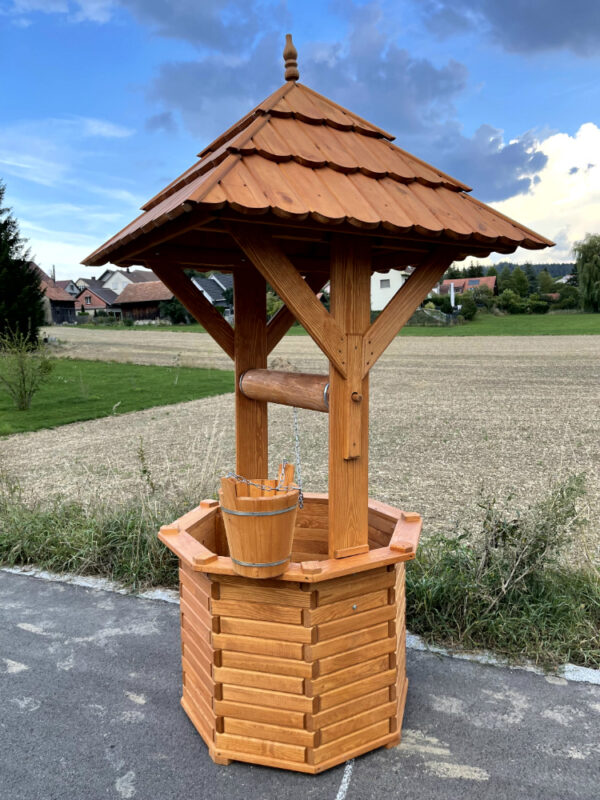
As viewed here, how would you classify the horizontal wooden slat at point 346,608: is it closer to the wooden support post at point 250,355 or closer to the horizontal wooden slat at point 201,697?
the horizontal wooden slat at point 201,697

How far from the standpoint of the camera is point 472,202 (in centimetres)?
271

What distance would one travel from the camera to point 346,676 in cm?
242

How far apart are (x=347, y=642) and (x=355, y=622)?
0.08m

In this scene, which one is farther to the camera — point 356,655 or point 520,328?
point 520,328

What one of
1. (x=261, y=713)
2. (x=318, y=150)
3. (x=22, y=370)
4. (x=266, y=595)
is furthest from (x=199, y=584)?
(x=22, y=370)

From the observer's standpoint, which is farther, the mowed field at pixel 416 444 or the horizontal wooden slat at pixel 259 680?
the mowed field at pixel 416 444

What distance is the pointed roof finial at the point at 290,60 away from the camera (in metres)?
2.81

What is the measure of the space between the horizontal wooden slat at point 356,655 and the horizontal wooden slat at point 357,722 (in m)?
0.23

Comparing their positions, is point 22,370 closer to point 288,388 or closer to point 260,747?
point 288,388

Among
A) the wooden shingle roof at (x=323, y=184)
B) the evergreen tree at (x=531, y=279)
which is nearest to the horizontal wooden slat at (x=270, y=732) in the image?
the wooden shingle roof at (x=323, y=184)

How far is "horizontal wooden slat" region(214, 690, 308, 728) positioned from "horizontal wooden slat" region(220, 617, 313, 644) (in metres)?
0.29

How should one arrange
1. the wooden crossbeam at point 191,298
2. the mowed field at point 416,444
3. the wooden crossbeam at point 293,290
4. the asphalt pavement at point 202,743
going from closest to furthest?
the wooden crossbeam at point 293,290, the asphalt pavement at point 202,743, the wooden crossbeam at point 191,298, the mowed field at point 416,444

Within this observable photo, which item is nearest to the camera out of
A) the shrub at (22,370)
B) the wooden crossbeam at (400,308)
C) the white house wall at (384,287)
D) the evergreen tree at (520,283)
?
the wooden crossbeam at (400,308)

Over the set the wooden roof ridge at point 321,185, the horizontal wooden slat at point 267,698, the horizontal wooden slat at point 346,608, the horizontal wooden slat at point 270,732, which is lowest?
the horizontal wooden slat at point 270,732
